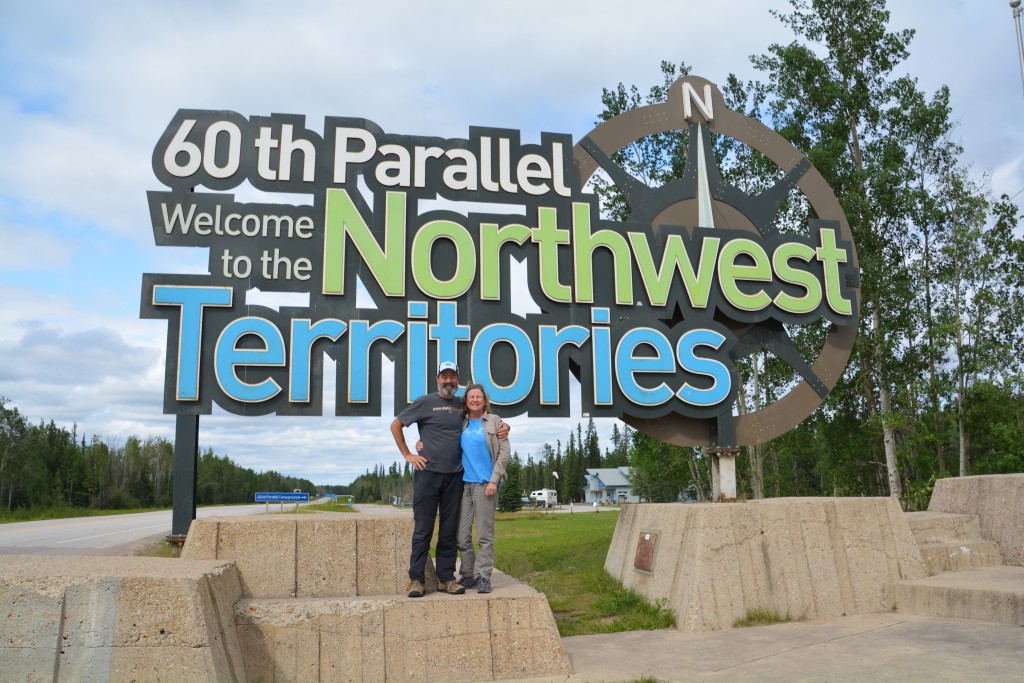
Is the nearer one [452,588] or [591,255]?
[452,588]

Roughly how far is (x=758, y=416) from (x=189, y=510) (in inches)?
296

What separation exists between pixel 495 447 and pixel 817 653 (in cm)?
333

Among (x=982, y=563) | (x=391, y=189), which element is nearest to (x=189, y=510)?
(x=391, y=189)

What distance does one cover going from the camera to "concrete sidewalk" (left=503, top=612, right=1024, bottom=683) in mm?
5953

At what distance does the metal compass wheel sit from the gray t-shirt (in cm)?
459

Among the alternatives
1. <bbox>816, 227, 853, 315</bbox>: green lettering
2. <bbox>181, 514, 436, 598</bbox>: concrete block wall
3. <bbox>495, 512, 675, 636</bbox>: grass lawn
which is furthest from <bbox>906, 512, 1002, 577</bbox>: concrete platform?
<bbox>181, 514, 436, 598</bbox>: concrete block wall

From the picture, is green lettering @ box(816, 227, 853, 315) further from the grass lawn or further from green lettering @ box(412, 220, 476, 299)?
green lettering @ box(412, 220, 476, 299)

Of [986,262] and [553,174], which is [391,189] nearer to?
[553,174]

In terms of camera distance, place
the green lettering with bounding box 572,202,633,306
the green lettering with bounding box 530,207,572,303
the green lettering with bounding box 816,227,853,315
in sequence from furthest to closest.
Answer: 1. the green lettering with bounding box 816,227,853,315
2. the green lettering with bounding box 572,202,633,306
3. the green lettering with bounding box 530,207,572,303

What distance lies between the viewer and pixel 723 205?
1159 centimetres

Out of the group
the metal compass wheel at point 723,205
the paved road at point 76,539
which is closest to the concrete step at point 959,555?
the metal compass wheel at point 723,205

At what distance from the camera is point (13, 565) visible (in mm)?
5148

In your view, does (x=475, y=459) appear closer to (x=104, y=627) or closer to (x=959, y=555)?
(x=104, y=627)

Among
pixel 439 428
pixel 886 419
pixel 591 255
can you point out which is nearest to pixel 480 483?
pixel 439 428
